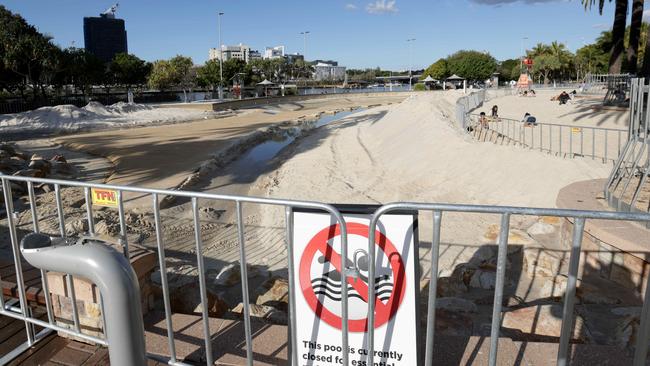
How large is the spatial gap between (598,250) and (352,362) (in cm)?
423

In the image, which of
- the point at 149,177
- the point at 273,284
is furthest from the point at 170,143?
the point at 273,284

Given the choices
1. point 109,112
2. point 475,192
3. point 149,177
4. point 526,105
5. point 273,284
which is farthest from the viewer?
point 109,112

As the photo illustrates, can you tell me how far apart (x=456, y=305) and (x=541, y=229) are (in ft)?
12.5

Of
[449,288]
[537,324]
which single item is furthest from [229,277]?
[537,324]

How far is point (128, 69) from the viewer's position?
66000 millimetres

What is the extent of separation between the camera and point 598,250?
19.0ft

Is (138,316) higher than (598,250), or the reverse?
(138,316)

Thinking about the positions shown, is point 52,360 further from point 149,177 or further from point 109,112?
point 109,112

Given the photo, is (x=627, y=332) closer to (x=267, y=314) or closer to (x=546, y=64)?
(x=267, y=314)

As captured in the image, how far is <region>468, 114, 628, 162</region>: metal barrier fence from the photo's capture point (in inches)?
636

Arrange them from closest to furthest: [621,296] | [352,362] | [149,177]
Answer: [352,362]
[621,296]
[149,177]

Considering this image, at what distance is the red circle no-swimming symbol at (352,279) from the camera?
8.79 ft

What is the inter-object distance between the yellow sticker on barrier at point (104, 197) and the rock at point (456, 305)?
315 centimetres

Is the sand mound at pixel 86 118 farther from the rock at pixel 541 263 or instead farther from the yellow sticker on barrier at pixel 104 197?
the yellow sticker on barrier at pixel 104 197
